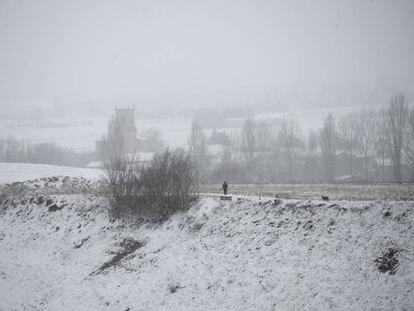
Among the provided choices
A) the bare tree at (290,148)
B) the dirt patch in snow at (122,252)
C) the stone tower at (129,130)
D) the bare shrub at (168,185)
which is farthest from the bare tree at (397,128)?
the stone tower at (129,130)

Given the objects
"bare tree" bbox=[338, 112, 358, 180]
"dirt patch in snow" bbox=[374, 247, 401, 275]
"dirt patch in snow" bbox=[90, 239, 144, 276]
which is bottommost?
"dirt patch in snow" bbox=[90, 239, 144, 276]

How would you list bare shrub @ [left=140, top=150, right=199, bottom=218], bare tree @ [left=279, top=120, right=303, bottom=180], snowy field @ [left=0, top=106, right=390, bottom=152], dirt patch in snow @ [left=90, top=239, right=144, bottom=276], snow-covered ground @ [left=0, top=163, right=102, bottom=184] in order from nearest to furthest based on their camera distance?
dirt patch in snow @ [left=90, top=239, right=144, bottom=276] → bare shrub @ [left=140, top=150, right=199, bottom=218] → snow-covered ground @ [left=0, top=163, right=102, bottom=184] → bare tree @ [left=279, top=120, right=303, bottom=180] → snowy field @ [left=0, top=106, right=390, bottom=152]

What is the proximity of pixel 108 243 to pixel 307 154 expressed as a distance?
5455cm

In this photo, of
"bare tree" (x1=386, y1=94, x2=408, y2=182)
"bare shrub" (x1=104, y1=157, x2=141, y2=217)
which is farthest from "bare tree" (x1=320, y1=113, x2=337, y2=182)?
"bare shrub" (x1=104, y1=157, x2=141, y2=217)

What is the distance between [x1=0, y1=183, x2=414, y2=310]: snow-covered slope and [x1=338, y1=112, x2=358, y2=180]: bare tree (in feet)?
146

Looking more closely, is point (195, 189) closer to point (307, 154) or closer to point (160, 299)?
point (160, 299)

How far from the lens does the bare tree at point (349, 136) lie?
6900 cm

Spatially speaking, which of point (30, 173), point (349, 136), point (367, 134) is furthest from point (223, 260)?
point (349, 136)

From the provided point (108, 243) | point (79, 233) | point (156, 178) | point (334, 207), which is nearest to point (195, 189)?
point (156, 178)

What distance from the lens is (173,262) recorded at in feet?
76.3

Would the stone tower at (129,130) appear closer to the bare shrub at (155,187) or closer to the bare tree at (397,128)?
the bare tree at (397,128)

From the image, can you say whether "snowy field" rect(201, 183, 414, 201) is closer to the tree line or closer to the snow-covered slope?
the snow-covered slope

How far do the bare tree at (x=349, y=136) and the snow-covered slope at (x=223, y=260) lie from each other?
4462cm

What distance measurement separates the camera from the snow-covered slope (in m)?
16.8
